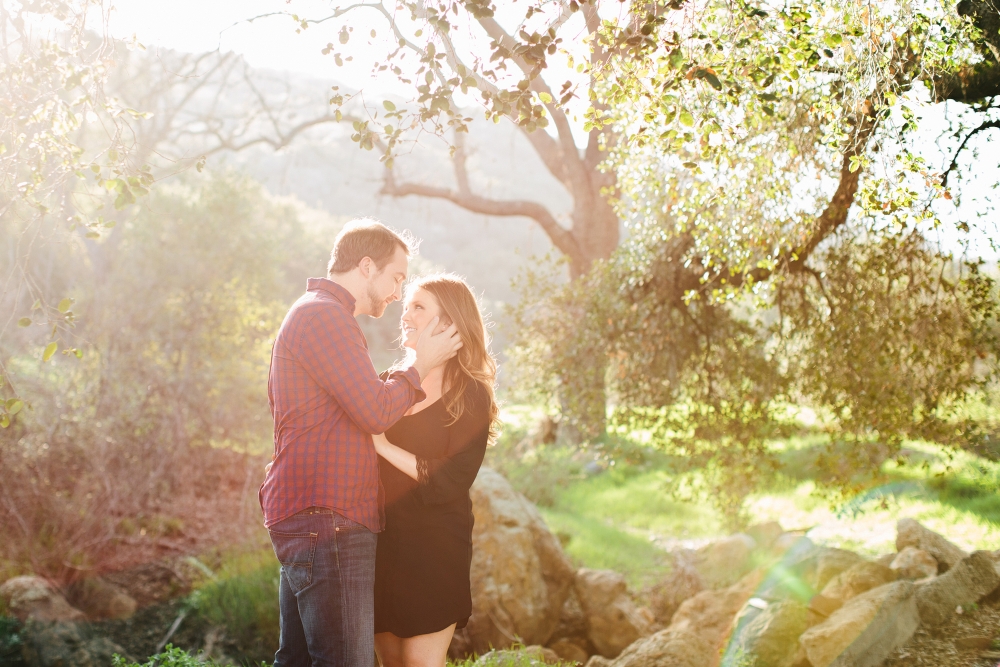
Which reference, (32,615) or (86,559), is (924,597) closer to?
(32,615)

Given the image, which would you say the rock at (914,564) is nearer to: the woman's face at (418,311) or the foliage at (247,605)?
the woman's face at (418,311)

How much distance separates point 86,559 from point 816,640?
8500mm

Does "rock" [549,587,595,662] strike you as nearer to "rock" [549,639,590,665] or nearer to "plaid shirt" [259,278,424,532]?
"rock" [549,639,590,665]

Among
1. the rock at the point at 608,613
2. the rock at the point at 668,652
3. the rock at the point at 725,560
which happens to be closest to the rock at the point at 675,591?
the rock at the point at 725,560

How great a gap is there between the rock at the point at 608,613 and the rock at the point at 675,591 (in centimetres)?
57

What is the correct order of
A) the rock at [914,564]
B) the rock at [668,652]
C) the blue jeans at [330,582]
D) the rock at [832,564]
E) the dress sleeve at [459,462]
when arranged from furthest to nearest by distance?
the rock at [832,564] < the rock at [914,564] < the rock at [668,652] < the dress sleeve at [459,462] < the blue jeans at [330,582]

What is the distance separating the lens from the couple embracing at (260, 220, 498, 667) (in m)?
2.75

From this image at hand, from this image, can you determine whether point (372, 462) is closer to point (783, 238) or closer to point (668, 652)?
point (668, 652)

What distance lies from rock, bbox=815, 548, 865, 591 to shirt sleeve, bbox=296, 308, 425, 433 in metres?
4.98

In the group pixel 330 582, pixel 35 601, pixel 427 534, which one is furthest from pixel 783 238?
pixel 35 601

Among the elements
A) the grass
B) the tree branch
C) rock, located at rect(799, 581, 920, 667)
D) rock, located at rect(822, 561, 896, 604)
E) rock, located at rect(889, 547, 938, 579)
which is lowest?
the grass

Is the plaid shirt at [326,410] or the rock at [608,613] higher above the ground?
the plaid shirt at [326,410]

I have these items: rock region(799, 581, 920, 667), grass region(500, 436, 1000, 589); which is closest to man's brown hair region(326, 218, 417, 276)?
rock region(799, 581, 920, 667)

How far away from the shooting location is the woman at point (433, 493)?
10.2 ft
